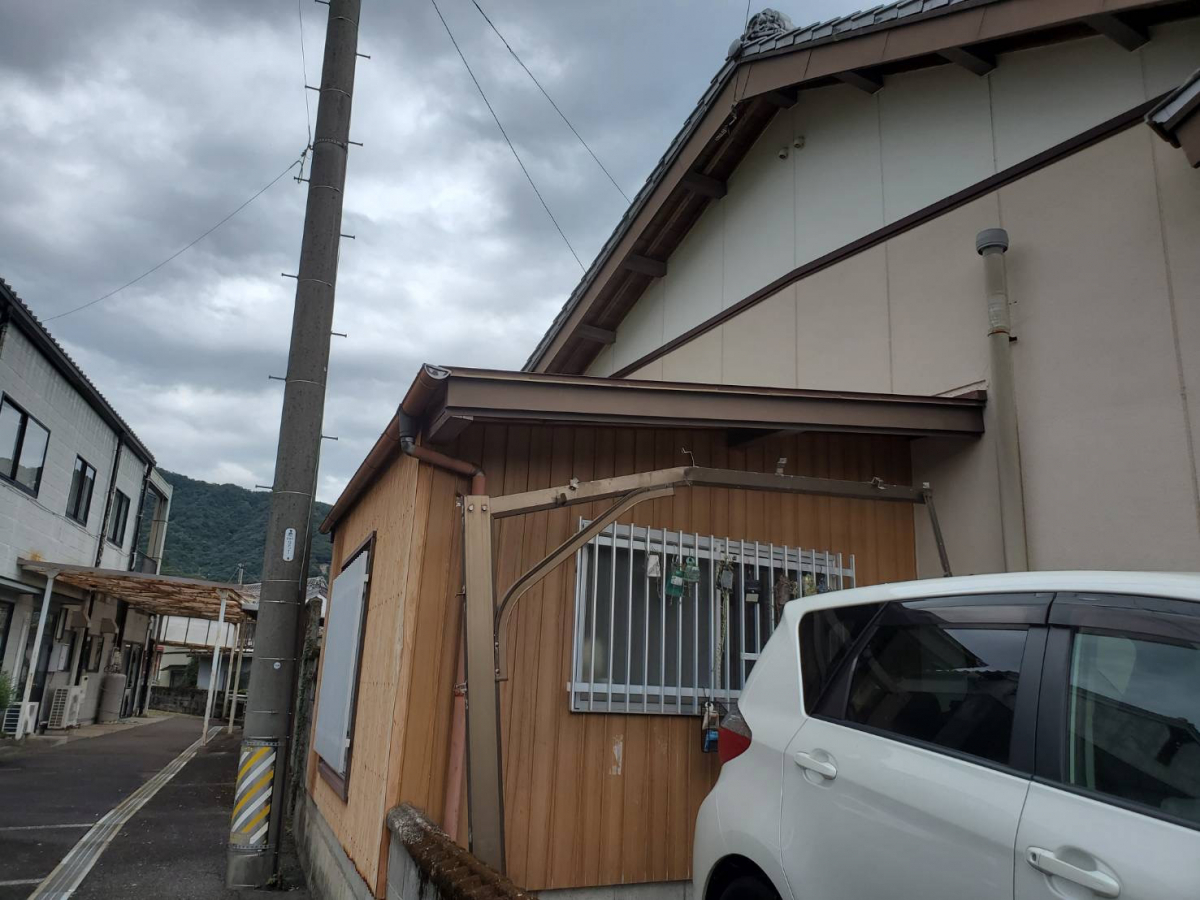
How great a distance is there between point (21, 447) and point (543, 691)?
586 inches

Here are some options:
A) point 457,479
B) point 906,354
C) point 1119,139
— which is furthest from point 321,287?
point 1119,139

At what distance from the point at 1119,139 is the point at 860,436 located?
2275 millimetres

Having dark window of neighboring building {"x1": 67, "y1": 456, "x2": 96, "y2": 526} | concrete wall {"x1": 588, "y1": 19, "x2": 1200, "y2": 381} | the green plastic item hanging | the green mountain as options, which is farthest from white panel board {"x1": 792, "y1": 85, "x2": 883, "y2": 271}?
the green mountain

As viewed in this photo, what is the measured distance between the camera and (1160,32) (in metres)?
5.01

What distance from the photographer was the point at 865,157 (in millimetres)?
6762

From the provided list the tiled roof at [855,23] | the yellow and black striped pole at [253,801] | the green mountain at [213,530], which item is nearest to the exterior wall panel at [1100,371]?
the tiled roof at [855,23]

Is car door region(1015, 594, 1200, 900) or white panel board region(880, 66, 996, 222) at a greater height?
white panel board region(880, 66, 996, 222)

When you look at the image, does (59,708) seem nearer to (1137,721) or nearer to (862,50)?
(862,50)

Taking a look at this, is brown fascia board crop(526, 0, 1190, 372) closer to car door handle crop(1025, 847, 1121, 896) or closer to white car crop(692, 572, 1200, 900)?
white car crop(692, 572, 1200, 900)

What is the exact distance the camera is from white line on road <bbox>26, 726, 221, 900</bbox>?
631 centimetres

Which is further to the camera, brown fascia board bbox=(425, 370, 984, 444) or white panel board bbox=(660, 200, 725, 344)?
white panel board bbox=(660, 200, 725, 344)

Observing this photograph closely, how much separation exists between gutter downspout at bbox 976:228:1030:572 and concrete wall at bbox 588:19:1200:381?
2.29 feet

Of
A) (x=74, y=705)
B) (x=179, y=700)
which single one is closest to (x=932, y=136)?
(x=74, y=705)

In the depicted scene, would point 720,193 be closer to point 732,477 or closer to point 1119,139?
point 1119,139
